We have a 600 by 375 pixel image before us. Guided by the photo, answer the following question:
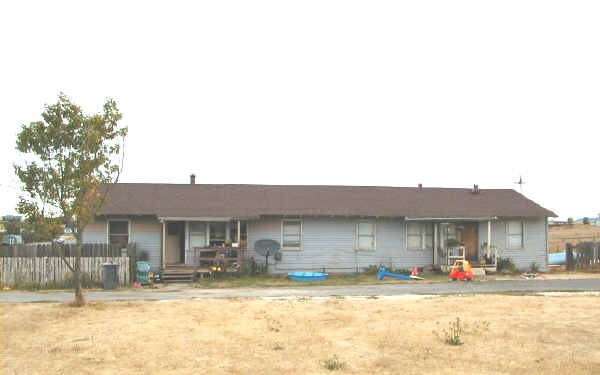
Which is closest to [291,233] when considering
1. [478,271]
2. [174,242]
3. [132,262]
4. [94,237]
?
[174,242]

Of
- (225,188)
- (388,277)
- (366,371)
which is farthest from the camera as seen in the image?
(225,188)

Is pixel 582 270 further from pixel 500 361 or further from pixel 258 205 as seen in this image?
pixel 500 361

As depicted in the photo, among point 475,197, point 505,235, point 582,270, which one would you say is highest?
point 475,197

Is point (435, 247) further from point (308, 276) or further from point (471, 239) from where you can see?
point (308, 276)

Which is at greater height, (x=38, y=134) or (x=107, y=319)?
(x=38, y=134)

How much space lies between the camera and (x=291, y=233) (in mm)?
24859

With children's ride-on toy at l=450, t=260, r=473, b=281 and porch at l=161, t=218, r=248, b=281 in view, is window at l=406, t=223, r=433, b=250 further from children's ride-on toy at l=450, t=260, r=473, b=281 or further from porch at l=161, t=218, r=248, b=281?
porch at l=161, t=218, r=248, b=281

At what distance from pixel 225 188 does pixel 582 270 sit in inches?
737

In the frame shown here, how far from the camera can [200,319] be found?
42.5ft

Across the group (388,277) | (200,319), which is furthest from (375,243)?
(200,319)

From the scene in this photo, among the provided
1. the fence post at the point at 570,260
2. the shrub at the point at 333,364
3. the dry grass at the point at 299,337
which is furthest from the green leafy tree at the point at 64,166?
the fence post at the point at 570,260

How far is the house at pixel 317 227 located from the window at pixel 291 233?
47 mm

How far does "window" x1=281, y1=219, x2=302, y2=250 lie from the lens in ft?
81.1

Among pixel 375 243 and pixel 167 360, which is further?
pixel 375 243
